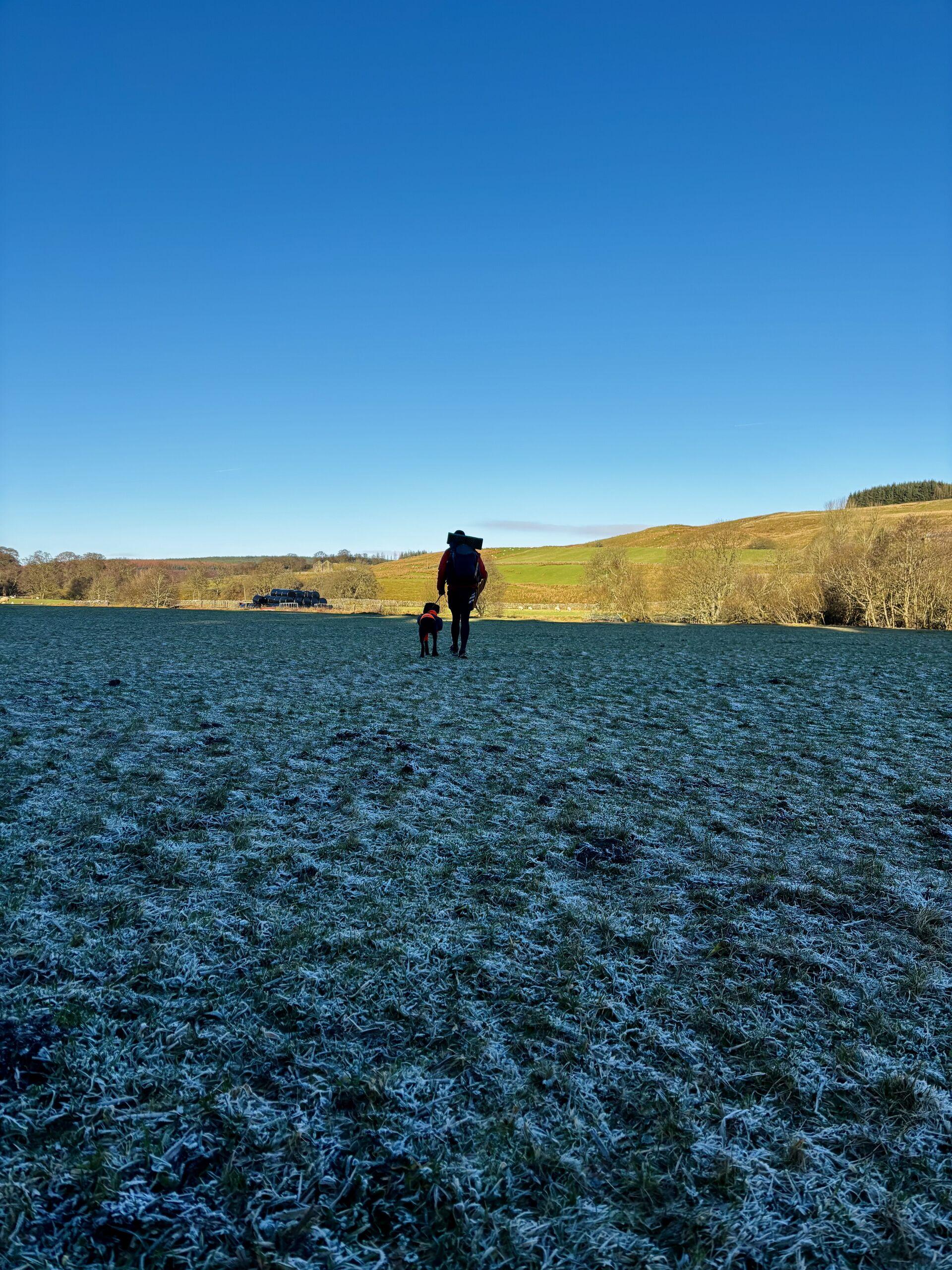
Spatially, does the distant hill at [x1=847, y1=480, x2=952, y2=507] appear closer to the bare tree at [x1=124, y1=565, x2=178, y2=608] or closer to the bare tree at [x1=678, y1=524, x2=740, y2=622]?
the bare tree at [x1=678, y1=524, x2=740, y2=622]

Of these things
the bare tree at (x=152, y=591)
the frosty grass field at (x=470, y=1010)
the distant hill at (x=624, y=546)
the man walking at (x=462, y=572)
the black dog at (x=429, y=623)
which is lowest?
the frosty grass field at (x=470, y=1010)

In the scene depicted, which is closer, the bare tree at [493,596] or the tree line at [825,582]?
the tree line at [825,582]

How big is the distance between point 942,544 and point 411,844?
46740mm

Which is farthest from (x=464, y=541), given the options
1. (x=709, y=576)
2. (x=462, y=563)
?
(x=709, y=576)

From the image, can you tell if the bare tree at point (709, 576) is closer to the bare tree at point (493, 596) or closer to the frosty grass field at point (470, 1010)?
the bare tree at point (493, 596)

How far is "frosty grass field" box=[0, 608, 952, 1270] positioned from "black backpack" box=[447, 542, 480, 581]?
661 centimetres

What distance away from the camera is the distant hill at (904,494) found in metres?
134

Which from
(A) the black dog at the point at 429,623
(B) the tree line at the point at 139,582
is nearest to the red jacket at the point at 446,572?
(A) the black dog at the point at 429,623

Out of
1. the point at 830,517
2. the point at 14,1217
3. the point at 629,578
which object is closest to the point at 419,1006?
the point at 14,1217

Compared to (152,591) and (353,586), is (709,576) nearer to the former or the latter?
(353,586)

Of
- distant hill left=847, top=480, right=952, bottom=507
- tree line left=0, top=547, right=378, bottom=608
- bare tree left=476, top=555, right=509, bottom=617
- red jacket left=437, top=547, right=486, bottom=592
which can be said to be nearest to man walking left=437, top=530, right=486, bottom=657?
red jacket left=437, top=547, right=486, bottom=592

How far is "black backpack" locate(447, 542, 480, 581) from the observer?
1234 cm

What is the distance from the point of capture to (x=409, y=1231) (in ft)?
5.43

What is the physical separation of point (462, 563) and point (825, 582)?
39.8 metres
